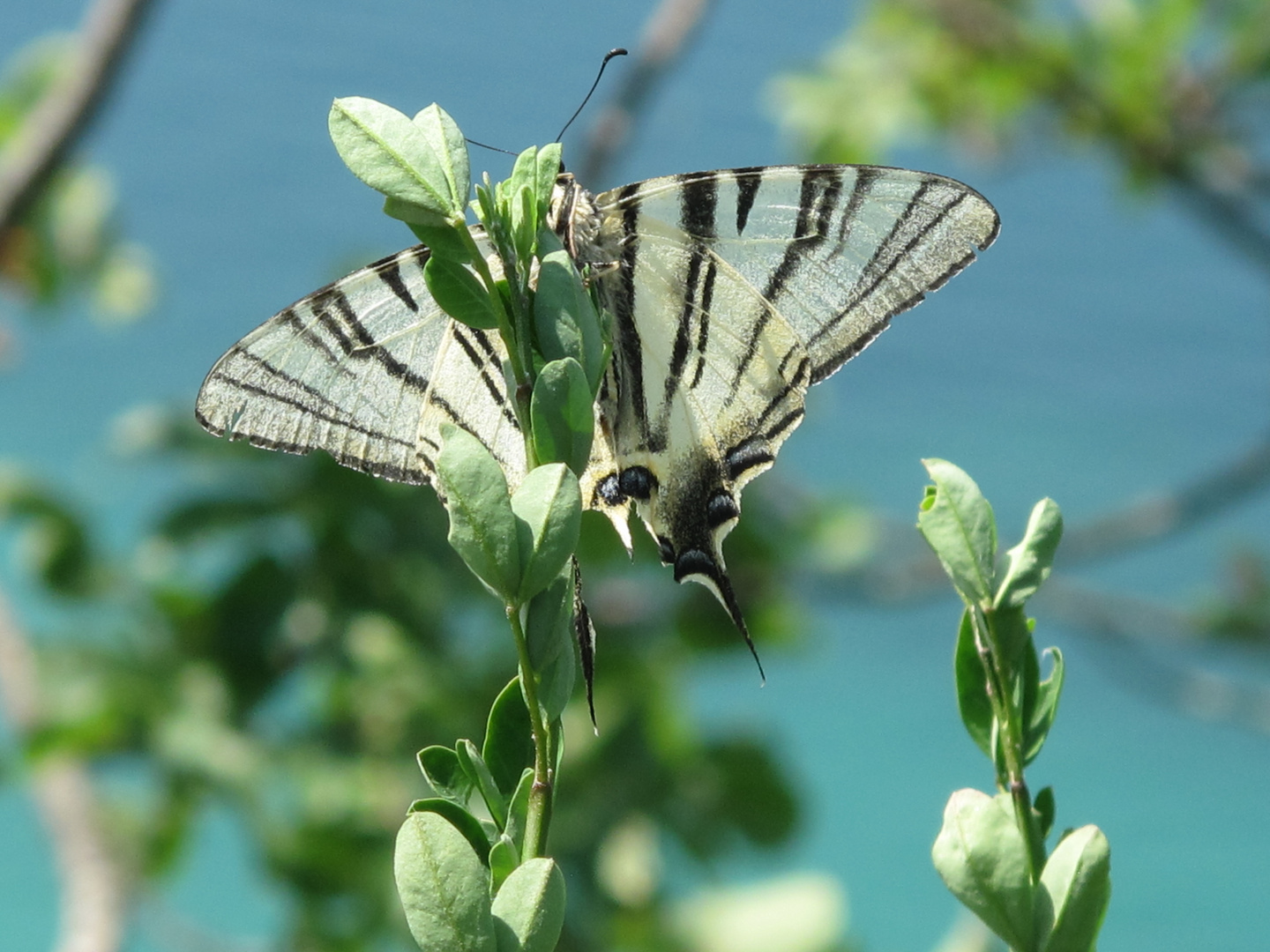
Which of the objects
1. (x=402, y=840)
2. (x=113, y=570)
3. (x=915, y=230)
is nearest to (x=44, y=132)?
(x=113, y=570)

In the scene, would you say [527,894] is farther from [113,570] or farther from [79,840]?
[113,570]

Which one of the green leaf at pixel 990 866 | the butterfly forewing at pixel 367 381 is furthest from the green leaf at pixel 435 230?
the butterfly forewing at pixel 367 381

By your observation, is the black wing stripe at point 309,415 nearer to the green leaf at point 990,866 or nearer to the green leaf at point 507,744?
the green leaf at point 507,744

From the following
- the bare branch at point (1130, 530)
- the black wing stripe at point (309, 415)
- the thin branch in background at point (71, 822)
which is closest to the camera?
the black wing stripe at point (309, 415)

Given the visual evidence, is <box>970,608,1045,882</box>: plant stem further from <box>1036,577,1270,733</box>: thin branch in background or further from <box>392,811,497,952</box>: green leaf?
<box>1036,577,1270,733</box>: thin branch in background


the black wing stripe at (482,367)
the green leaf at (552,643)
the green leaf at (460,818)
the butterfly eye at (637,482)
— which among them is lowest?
the green leaf at (460,818)

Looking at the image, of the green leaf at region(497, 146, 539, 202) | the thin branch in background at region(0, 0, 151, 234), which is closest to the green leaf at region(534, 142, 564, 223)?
the green leaf at region(497, 146, 539, 202)
